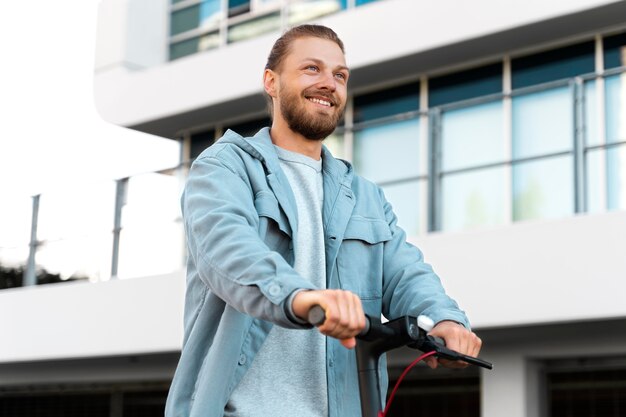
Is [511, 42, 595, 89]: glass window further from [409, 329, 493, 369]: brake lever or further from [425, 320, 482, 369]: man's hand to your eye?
[409, 329, 493, 369]: brake lever

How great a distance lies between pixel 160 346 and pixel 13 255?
271 cm

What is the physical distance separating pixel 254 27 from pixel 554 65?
4.29 m

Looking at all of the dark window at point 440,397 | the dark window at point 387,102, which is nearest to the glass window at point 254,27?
the dark window at point 387,102

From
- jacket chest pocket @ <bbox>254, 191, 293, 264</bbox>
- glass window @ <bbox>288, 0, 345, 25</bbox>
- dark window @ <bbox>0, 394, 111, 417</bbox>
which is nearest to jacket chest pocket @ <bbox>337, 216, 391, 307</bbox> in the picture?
jacket chest pocket @ <bbox>254, 191, 293, 264</bbox>

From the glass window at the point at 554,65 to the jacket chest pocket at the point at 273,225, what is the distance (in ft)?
29.7

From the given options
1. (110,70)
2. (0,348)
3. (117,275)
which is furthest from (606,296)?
(110,70)

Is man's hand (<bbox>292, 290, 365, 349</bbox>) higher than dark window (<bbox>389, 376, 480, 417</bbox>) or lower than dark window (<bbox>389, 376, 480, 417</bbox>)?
lower

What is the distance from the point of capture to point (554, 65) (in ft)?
37.6

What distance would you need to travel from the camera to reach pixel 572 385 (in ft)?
34.4

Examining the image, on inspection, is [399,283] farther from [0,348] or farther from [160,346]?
[0,348]

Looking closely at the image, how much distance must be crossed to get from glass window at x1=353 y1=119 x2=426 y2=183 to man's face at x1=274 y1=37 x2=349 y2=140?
→ 8789 millimetres

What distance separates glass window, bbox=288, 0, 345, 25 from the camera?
13.3 m

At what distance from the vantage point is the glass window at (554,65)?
11.2 meters

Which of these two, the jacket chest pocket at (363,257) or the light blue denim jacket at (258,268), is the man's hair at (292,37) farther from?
the jacket chest pocket at (363,257)
